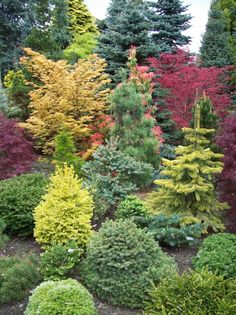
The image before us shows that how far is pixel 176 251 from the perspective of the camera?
7.52m

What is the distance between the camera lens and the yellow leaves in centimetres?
1209

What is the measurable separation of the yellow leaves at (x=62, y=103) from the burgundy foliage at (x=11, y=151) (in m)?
2.02

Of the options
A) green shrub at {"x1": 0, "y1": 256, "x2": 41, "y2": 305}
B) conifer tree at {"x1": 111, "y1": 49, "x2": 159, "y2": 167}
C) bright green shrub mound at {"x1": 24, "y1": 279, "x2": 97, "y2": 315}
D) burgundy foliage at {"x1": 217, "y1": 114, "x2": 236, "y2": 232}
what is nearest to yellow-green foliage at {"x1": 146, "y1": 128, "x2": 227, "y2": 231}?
burgundy foliage at {"x1": 217, "y1": 114, "x2": 236, "y2": 232}

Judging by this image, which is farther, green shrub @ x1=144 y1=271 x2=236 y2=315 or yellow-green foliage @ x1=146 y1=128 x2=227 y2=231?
yellow-green foliage @ x1=146 y1=128 x2=227 y2=231

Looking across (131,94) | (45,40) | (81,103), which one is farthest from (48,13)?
(131,94)

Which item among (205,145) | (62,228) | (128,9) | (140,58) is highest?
(128,9)

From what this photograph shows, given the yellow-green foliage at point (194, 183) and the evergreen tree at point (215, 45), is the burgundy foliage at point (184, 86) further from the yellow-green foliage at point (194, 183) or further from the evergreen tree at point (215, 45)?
the evergreen tree at point (215, 45)

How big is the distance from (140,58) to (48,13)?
1189cm

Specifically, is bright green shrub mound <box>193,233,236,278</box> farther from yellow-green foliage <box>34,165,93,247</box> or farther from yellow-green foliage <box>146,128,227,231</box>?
yellow-green foliage <box>34,165,93,247</box>

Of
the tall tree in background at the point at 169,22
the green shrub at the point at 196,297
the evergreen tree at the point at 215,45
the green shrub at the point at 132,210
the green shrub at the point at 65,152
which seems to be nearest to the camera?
the green shrub at the point at 196,297

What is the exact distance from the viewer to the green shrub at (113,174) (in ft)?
30.3

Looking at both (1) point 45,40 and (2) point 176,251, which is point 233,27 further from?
(2) point 176,251

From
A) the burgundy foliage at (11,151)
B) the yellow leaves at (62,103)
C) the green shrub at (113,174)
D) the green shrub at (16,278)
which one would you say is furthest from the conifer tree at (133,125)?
the green shrub at (16,278)

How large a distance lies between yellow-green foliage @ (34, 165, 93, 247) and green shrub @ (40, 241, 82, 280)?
0.43 metres
